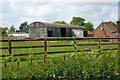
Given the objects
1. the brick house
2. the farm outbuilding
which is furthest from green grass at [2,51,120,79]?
the brick house

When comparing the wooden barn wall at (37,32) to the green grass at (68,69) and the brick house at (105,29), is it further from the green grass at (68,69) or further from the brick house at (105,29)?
the green grass at (68,69)

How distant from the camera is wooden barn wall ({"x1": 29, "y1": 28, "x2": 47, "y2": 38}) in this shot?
101 feet

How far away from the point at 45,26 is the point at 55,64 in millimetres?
26389

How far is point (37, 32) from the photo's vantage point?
106 ft

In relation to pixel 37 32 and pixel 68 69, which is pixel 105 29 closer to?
pixel 37 32

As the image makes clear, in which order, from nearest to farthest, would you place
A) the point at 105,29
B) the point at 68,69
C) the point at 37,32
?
the point at 68,69
the point at 37,32
the point at 105,29

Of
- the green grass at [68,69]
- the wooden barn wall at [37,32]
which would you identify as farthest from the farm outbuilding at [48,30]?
the green grass at [68,69]

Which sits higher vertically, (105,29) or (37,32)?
(105,29)

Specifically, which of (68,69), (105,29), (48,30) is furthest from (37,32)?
(68,69)

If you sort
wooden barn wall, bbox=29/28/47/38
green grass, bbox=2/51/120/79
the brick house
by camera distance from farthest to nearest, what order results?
the brick house → wooden barn wall, bbox=29/28/47/38 → green grass, bbox=2/51/120/79

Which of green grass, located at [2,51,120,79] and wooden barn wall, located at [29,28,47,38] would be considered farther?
wooden barn wall, located at [29,28,47,38]

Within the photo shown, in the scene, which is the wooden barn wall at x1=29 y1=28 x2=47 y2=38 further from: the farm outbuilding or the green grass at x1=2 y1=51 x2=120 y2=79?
the green grass at x1=2 y1=51 x2=120 y2=79

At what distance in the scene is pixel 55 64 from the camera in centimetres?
466

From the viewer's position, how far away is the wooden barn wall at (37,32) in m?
30.9
